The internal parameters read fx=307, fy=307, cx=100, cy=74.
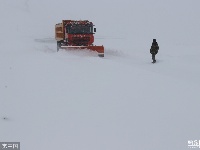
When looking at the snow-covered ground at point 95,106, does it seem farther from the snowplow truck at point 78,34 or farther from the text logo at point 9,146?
the snowplow truck at point 78,34

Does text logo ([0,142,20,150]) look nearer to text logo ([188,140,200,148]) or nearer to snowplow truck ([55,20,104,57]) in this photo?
text logo ([188,140,200,148])

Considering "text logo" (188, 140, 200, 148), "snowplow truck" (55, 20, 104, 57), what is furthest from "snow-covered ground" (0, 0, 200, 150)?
"snowplow truck" (55, 20, 104, 57)

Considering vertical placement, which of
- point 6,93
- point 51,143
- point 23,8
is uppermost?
point 23,8

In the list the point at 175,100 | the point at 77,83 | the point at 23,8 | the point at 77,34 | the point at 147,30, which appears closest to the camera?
the point at 175,100

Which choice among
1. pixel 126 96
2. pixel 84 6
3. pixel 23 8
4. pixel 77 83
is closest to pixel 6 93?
pixel 77 83

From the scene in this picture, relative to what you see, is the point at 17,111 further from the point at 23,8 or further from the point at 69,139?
the point at 23,8

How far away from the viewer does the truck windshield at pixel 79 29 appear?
2061cm

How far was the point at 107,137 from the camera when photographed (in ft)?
21.3

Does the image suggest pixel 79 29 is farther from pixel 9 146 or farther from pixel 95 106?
pixel 9 146

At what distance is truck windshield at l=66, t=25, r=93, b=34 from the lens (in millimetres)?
20609

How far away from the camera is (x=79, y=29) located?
20.7 meters

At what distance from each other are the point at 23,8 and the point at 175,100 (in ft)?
158

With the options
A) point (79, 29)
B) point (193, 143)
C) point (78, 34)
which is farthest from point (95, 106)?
point (79, 29)

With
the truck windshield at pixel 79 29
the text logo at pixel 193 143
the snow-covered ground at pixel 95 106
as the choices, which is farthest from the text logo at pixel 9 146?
the truck windshield at pixel 79 29
